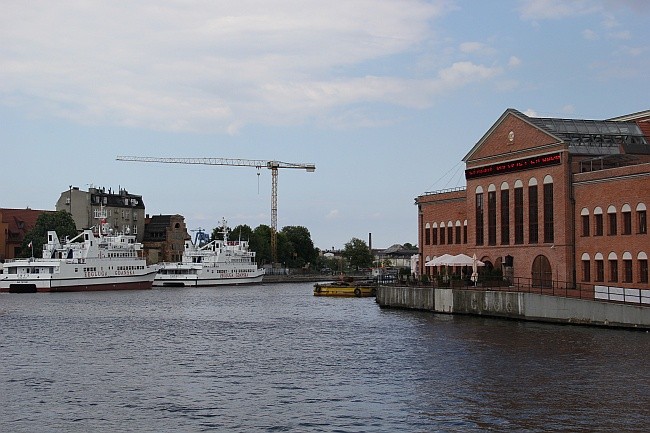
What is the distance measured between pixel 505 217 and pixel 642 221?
18.0 m

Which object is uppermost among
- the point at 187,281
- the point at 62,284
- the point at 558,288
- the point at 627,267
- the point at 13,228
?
the point at 13,228

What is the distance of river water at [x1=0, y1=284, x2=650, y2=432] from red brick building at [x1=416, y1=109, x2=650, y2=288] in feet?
28.1

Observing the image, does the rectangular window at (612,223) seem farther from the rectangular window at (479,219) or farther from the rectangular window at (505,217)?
the rectangular window at (479,219)

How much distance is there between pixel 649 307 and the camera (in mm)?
54500

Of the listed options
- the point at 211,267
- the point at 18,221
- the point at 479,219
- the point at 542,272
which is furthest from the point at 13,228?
the point at 542,272

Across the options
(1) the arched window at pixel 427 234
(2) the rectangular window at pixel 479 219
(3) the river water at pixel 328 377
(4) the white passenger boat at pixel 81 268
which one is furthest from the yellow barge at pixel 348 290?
(3) the river water at pixel 328 377

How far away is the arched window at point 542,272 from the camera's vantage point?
7285 centimetres

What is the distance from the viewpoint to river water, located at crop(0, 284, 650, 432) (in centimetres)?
3134

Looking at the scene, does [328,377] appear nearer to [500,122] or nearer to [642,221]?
[642,221]

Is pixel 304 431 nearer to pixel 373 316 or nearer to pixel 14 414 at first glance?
pixel 14 414

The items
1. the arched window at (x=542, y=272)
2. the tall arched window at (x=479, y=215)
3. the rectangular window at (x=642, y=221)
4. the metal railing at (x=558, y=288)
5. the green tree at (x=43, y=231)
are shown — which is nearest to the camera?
the metal railing at (x=558, y=288)

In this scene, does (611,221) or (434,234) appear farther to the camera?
(434,234)

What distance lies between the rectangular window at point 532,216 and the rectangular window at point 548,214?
1.29m

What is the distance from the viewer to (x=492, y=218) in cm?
8144
